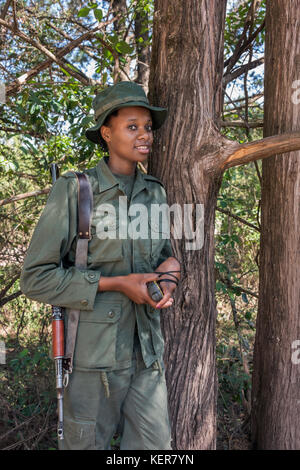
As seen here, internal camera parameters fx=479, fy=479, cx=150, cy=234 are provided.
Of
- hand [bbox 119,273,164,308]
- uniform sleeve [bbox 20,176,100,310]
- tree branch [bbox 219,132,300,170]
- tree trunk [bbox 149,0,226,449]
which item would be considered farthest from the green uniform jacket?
tree branch [bbox 219,132,300,170]

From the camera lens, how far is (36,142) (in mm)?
4957

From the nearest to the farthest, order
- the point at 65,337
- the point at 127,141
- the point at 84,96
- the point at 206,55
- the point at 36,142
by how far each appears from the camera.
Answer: the point at 65,337, the point at 127,141, the point at 206,55, the point at 84,96, the point at 36,142

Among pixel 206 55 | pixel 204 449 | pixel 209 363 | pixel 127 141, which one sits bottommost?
pixel 204 449

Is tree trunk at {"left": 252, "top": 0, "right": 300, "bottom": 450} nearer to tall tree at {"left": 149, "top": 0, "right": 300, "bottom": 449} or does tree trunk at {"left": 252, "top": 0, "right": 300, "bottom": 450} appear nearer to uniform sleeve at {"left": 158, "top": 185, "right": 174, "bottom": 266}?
tall tree at {"left": 149, "top": 0, "right": 300, "bottom": 449}

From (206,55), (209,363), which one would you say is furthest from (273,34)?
(209,363)

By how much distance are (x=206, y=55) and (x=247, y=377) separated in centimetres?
252

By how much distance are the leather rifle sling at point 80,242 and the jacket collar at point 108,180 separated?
0.38 ft

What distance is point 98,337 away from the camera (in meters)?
2.18

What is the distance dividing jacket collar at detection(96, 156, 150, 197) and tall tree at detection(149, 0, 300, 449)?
32 cm

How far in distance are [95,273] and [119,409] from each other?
0.67 meters

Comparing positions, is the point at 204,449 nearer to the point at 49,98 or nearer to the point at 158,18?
the point at 158,18

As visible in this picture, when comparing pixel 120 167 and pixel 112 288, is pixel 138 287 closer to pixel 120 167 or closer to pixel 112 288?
pixel 112 288

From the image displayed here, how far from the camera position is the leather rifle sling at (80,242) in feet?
7.16

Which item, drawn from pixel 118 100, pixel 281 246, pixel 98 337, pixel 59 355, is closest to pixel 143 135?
pixel 118 100
